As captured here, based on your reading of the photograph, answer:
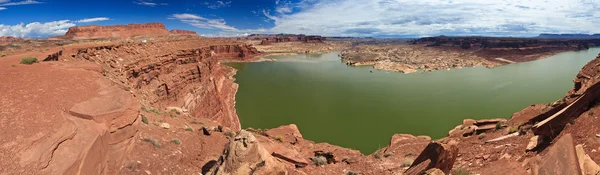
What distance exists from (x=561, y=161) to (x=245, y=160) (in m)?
5.99

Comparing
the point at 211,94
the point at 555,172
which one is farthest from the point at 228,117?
the point at 555,172

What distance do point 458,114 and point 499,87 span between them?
19.3m

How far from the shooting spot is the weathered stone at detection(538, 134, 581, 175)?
187 inches

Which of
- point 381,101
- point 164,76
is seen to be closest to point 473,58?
point 381,101

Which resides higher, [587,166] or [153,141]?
[587,166]

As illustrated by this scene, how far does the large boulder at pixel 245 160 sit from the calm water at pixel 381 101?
14.6 metres

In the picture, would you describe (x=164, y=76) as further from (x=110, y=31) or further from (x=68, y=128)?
(x=110, y=31)

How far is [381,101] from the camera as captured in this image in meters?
33.6

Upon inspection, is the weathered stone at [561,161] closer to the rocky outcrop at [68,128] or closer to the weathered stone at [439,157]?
the weathered stone at [439,157]

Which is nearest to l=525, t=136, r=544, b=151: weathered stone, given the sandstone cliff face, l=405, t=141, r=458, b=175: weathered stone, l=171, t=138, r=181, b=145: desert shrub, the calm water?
l=405, t=141, r=458, b=175: weathered stone

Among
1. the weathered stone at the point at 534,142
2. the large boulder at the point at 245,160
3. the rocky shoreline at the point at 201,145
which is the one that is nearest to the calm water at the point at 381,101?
the rocky shoreline at the point at 201,145

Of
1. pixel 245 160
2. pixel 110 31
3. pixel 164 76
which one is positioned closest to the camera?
pixel 245 160

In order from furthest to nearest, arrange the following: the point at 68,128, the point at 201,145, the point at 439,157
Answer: the point at 201,145, the point at 439,157, the point at 68,128

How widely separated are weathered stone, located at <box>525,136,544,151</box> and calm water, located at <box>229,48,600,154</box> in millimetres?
11573
